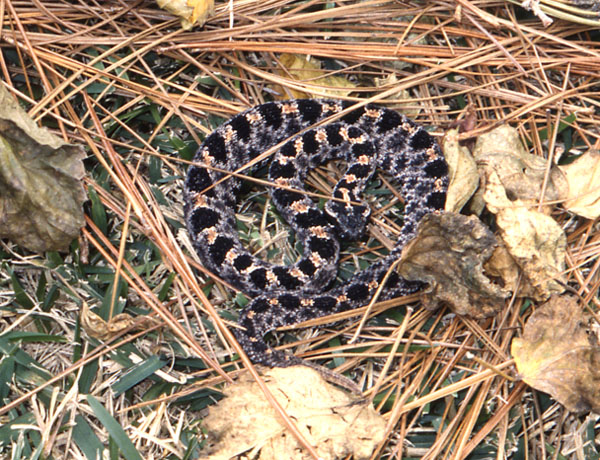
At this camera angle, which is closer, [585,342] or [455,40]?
[585,342]

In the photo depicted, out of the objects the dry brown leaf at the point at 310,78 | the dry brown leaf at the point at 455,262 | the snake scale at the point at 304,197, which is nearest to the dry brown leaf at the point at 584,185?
the dry brown leaf at the point at 455,262

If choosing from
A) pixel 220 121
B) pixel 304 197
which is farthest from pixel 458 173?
pixel 220 121

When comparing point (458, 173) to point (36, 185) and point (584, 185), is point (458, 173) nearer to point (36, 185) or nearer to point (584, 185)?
point (584, 185)

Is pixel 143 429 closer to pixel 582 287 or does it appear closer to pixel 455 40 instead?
pixel 582 287

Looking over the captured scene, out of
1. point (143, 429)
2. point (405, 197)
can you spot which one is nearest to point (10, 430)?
point (143, 429)

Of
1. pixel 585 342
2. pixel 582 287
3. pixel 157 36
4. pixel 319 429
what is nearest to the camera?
pixel 319 429

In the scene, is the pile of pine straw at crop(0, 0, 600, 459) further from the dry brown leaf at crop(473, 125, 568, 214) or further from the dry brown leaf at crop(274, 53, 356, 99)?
the dry brown leaf at crop(473, 125, 568, 214)

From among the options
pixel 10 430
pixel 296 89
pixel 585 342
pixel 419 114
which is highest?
pixel 296 89
